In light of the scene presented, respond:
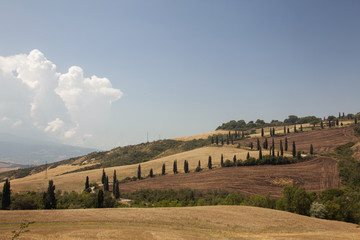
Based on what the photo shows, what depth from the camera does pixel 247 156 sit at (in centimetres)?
11575

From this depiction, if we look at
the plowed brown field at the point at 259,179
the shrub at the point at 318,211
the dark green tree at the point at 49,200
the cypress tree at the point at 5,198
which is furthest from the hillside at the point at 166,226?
the plowed brown field at the point at 259,179

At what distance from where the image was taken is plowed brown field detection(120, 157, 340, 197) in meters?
87.8

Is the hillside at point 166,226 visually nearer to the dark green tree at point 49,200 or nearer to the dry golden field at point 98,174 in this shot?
the dark green tree at point 49,200

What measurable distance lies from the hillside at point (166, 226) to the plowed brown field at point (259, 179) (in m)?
46.3

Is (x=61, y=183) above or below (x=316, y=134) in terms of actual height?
below

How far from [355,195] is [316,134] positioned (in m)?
104

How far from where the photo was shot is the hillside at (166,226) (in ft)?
91.5

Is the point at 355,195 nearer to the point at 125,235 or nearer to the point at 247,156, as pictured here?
the point at 247,156

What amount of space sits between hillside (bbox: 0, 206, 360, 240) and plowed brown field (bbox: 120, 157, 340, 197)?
46.3 meters

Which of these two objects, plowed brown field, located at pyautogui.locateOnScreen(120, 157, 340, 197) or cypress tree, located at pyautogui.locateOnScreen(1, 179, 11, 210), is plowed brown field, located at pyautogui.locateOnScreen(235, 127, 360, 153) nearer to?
plowed brown field, located at pyautogui.locateOnScreen(120, 157, 340, 197)

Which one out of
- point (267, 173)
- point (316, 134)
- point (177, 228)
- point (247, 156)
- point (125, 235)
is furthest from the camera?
point (316, 134)

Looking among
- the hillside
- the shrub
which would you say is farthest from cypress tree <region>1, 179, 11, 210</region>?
the shrub

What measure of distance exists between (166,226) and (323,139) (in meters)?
144

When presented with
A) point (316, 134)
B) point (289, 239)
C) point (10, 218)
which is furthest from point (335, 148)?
point (10, 218)
